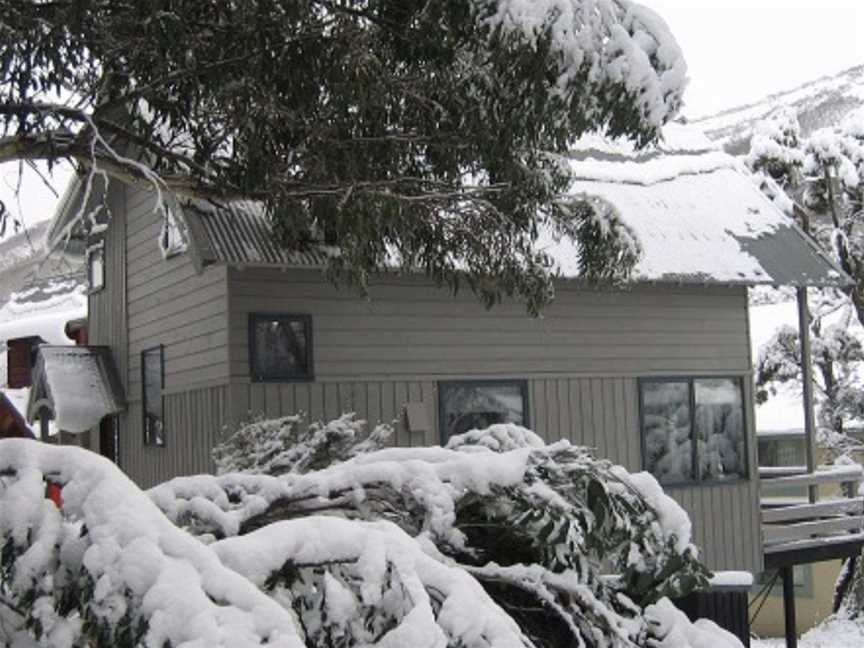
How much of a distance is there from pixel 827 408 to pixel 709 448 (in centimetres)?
909

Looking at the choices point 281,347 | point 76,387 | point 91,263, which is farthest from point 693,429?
point 91,263

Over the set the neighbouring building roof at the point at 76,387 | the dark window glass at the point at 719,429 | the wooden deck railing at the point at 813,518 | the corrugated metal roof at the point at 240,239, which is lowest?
the wooden deck railing at the point at 813,518

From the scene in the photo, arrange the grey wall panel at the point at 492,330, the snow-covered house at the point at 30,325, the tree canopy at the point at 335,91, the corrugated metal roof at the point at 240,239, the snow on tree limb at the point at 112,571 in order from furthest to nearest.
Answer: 1. the snow-covered house at the point at 30,325
2. the grey wall panel at the point at 492,330
3. the corrugated metal roof at the point at 240,239
4. the tree canopy at the point at 335,91
5. the snow on tree limb at the point at 112,571

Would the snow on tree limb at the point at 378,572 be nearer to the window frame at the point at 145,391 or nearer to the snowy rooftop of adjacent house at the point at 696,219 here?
the snowy rooftop of adjacent house at the point at 696,219

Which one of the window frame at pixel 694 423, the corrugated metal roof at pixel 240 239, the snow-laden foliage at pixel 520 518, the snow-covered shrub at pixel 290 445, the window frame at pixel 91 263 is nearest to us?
the snow-laden foliage at pixel 520 518

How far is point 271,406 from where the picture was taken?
34.5ft

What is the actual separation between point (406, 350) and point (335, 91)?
4.53m

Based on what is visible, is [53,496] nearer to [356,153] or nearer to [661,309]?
[356,153]

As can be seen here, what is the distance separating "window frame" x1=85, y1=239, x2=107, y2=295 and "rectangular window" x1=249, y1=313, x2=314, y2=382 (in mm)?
4834

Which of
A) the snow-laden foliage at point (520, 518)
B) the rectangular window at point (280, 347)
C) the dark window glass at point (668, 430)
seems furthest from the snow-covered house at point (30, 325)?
the snow-laden foliage at point (520, 518)

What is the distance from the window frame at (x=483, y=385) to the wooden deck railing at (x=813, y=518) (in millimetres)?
3613

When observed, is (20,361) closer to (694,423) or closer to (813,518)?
(694,423)

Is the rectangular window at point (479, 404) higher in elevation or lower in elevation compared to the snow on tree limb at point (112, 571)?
higher

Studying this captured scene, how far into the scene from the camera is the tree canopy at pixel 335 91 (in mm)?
7039
